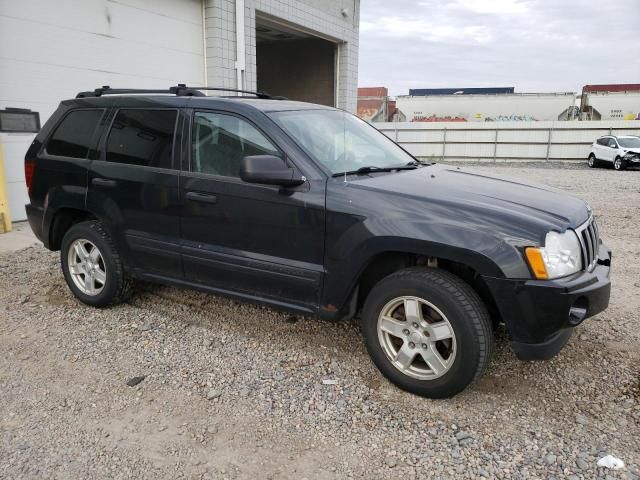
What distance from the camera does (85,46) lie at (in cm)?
816

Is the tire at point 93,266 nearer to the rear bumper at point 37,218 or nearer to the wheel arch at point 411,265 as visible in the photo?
the rear bumper at point 37,218

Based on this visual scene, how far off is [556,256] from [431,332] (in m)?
0.80

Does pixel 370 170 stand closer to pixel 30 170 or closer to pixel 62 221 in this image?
pixel 62 221

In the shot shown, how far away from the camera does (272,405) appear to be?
3.05m

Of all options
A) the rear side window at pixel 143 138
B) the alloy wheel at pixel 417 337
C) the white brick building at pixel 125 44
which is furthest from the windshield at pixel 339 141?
the white brick building at pixel 125 44

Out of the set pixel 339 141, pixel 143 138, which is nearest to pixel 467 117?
pixel 339 141

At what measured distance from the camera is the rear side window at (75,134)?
14.2 ft

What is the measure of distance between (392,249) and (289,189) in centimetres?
78

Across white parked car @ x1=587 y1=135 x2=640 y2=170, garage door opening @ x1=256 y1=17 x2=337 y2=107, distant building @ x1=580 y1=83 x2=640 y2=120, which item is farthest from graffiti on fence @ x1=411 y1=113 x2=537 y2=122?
garage door opening @ x1=256 y1=17 x2=337 y2=107

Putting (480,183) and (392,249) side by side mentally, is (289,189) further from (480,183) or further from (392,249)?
(480,183)

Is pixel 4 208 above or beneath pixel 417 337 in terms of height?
above

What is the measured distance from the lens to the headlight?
272 centimetres

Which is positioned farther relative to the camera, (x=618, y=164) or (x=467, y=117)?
(x=467, y=117)

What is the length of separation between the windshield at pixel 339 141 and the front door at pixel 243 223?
23 cm
